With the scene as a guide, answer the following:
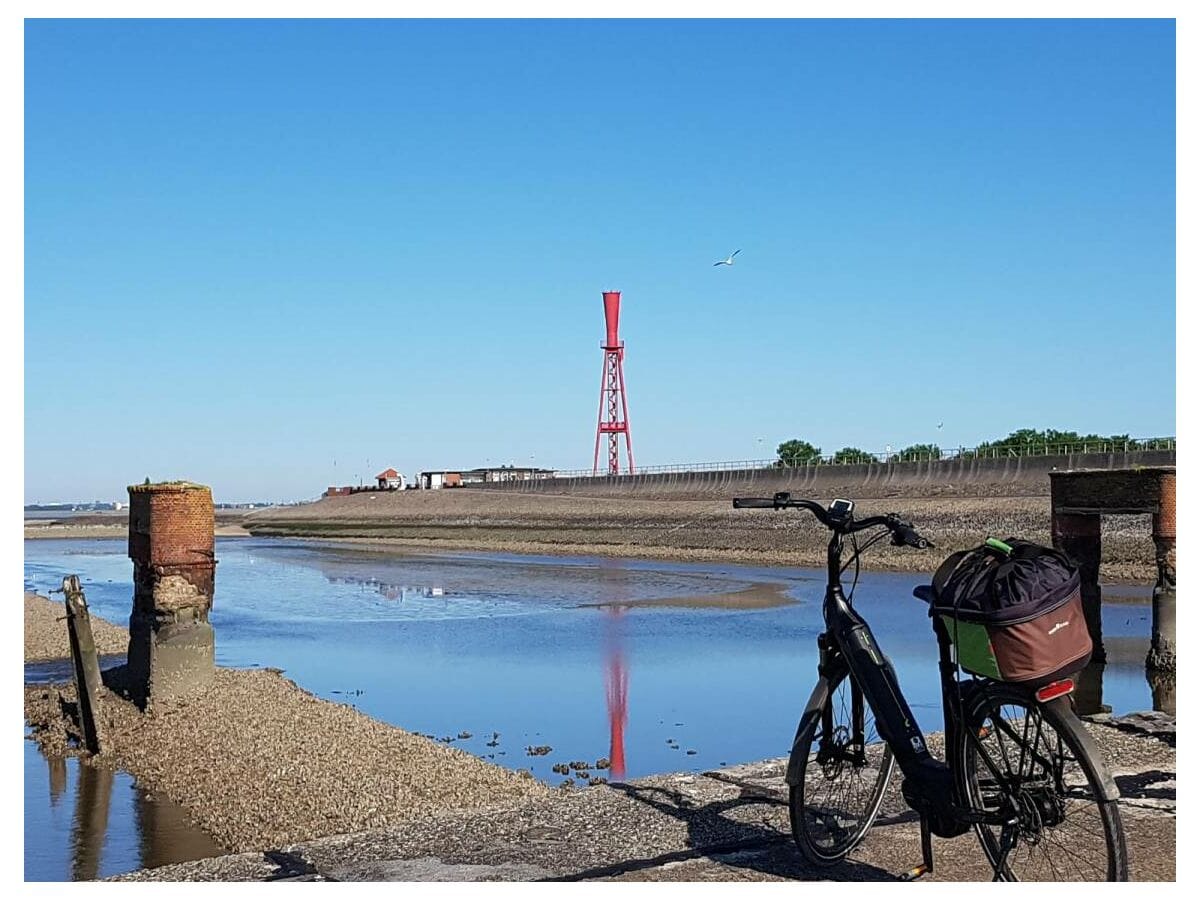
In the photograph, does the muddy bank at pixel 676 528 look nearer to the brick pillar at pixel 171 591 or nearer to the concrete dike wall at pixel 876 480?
the concrete dike wall at pixel 876 480

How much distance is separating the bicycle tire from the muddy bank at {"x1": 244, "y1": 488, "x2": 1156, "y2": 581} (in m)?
29.0

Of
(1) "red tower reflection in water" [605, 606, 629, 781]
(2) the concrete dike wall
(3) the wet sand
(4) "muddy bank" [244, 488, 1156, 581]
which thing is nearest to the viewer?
(1) "red tower reflection in water" [605, 606, 629, 781]

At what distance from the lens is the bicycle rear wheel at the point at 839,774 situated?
5.23m

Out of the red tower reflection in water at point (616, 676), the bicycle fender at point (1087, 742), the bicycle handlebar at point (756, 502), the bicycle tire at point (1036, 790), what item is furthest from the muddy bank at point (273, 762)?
the bicycle fender at point (1087, 742)

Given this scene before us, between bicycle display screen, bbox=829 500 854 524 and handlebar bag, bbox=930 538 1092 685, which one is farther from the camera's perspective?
bicycle display screen, bbox=829 500 854 524

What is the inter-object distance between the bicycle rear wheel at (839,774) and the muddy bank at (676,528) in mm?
28401

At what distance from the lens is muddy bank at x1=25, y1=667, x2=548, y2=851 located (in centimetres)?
905


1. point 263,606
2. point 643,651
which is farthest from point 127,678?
point 263,606

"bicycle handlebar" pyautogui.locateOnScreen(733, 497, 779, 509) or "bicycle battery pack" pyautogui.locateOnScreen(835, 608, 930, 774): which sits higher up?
"bicycle handlebar" pyautogui.locateOnScreen(733, 497, 779, 509)

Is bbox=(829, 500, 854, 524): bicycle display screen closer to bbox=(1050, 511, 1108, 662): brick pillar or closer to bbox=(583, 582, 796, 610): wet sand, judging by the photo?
bbox=(1050, 511, 1108, 662): brick pillar

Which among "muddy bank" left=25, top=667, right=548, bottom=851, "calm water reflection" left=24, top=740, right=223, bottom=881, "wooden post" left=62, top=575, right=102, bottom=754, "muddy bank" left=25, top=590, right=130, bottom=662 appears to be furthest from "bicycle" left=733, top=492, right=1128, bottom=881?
"muddy bank" left=25, top=590, right=130, bottom=662

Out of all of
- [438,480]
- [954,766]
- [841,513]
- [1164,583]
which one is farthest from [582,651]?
[438,480]

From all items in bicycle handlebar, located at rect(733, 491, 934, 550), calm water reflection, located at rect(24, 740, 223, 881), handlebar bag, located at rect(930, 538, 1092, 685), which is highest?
bicycle handlebar, located at rect(733, 491, 934, 550)

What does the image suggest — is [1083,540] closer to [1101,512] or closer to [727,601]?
[1101,512]
